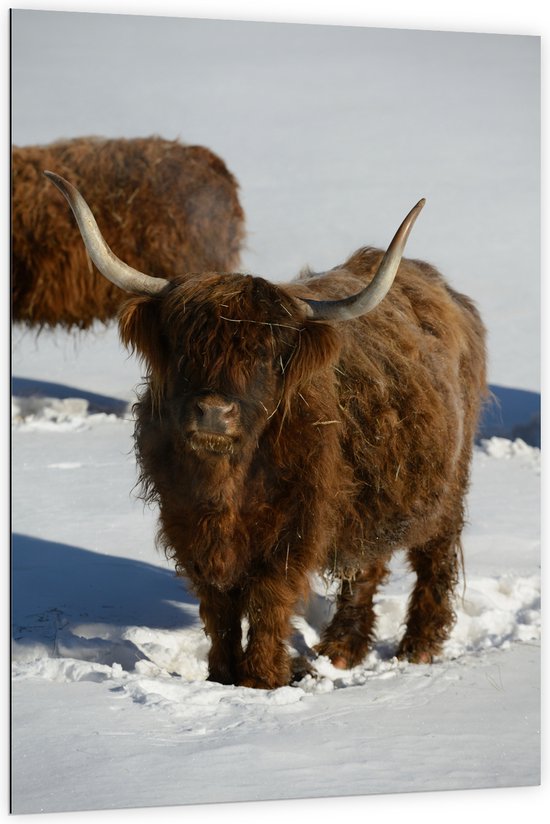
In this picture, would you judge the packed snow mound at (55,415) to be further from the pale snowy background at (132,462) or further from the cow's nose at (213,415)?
the cow's nose at (213,415)

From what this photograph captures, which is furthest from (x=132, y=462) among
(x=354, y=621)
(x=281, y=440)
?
(x=281, y=440)

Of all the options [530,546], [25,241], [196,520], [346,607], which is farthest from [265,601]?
[25,241]

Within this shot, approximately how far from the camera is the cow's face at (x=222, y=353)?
360cm

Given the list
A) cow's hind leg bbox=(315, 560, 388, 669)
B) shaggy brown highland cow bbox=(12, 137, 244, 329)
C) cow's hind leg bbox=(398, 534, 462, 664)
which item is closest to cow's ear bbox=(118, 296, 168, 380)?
shaggy brown highland cow bbox=(12, 137, 244, 329)

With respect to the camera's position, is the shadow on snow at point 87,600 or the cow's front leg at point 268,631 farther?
the shadow on snow at point 87,600

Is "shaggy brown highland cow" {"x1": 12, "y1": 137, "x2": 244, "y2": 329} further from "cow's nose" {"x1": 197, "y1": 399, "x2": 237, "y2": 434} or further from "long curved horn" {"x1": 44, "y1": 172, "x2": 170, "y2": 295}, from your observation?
"cow's nose" {"x1": 197, "y1": 399, "x2": 237, "y2": 434}

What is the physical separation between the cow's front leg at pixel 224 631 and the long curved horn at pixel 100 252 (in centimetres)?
100

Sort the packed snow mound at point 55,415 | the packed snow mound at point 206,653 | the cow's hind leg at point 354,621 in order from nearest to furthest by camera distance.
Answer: the packed snow mound at point 206,653 < the packed snow mound at point 55,415 < the cow's hind leg at point 354,621

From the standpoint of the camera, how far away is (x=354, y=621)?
4.81 m

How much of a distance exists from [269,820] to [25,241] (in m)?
2.62

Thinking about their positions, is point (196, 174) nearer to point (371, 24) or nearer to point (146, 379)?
point (371, 24)

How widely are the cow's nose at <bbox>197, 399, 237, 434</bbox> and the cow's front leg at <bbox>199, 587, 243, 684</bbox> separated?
0.74 meters

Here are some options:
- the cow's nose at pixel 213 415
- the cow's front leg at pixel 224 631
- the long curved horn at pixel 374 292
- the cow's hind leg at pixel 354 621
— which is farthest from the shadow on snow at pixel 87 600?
the long curved horn at pixel 374 292

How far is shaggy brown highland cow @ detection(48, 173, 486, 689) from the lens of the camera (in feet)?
11.9
